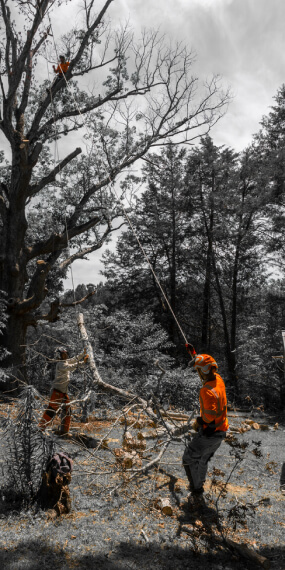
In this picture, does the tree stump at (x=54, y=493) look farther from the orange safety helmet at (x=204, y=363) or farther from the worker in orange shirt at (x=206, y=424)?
the orange safety helmet at (x=204, y=363)

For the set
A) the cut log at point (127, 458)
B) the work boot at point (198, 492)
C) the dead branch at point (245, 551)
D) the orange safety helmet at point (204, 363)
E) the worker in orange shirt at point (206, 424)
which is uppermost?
the orange safety helmet at point (204, 363)

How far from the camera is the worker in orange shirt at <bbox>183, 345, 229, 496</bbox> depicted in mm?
4824

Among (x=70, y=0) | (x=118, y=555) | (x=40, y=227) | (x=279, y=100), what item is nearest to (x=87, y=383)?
(x=118, y=555)

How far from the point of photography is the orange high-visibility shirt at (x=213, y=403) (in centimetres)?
480

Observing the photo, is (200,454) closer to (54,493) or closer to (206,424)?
(206,424)

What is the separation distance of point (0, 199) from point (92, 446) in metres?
8.24

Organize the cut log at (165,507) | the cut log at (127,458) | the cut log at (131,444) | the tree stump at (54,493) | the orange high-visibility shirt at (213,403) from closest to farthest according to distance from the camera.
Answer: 1. the tree stump at (54,493)
2. the cut log at (165,507)
3. the orange high-visibility shirt at (213,403)
4. the cut log at (127,458)
5. the cut log at (131,444)

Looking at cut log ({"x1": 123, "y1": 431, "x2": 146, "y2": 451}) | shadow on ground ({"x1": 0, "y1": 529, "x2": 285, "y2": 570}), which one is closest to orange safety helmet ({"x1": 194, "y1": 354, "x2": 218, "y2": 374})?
shadow on ground ({"x1": 0, "y1": 529, "x2": 285, "y2": 570})

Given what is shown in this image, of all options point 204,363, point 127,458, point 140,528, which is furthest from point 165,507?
point 204,363

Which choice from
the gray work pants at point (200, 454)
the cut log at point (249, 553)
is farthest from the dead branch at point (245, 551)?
the gray work pants at point (200, 454)

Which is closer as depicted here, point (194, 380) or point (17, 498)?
point (17, 498)

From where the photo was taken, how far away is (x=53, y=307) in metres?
12.3

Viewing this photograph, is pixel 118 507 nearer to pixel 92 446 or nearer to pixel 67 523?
pixel 67 523

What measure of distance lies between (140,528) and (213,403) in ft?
5.14
